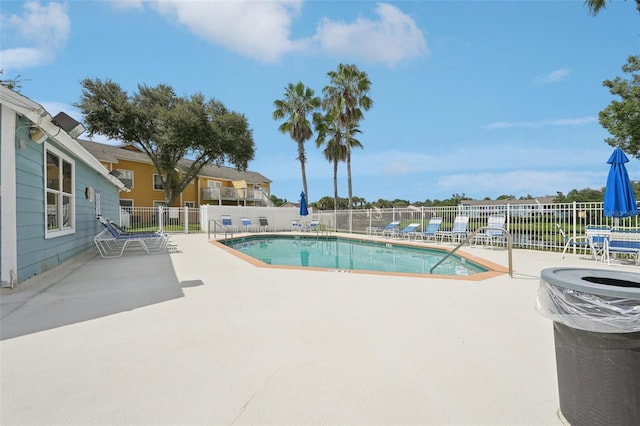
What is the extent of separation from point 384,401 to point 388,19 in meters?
10.7

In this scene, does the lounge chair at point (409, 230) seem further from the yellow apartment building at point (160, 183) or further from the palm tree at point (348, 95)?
the yellow apartment building at point (160, 183)

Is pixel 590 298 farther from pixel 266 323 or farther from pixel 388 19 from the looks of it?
pixel 388 19

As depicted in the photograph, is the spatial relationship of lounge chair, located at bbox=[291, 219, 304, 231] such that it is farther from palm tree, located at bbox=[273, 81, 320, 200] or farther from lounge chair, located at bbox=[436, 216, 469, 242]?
lounge chair, located at bbox=[436, 216, 469, 242]

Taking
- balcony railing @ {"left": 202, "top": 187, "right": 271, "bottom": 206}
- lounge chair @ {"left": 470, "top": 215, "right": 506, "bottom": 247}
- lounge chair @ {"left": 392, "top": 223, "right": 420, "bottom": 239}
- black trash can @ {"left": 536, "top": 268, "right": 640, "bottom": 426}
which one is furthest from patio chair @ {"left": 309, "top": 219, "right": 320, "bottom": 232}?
black trash can @ {"left": 536, "top": 268, "right": 640, "bottom": 426}

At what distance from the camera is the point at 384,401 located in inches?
73.7

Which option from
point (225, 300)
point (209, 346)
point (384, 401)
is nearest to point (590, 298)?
point (384, 401)

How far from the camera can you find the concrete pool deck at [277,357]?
1.79 metres

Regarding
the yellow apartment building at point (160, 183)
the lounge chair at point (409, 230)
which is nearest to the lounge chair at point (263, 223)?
the lounge chair at point (409, 230)

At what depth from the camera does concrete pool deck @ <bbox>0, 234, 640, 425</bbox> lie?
5.87 ft

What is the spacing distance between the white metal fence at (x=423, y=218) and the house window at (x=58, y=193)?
762 centimetres

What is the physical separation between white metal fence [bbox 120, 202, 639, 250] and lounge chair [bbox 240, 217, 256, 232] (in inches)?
11.2

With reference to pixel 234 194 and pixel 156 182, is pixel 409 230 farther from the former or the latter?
pixel 156 182

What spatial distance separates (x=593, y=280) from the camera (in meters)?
1.82

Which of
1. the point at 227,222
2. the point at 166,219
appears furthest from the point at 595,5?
the point at 166,219
